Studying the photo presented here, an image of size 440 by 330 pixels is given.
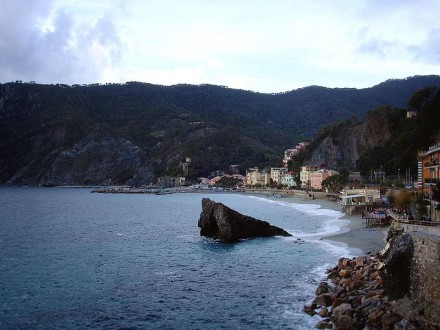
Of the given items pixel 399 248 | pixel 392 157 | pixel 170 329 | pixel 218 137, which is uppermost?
pixel 218 137

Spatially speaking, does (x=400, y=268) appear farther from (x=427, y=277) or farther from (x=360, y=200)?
(x=360, y=200)

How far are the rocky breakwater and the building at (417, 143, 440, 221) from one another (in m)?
11.7

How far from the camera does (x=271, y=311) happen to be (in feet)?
64.6

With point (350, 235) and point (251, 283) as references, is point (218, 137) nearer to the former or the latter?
point (350, 235)

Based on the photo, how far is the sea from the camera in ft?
62.2

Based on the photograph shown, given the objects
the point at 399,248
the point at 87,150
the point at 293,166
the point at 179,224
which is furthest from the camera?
the point at 87,150

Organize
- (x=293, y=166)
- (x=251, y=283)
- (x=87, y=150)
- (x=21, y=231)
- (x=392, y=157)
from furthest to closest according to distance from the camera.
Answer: (x=87, y=150) → (x=293, y=166) → (x=392, y=157) → (x=21, y=231) → (x=251, y=283)

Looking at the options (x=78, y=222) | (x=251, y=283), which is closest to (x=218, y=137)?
(x=78, y=222)

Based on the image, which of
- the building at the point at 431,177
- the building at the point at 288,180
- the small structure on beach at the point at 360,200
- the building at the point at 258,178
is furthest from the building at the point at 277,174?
the building at the point at 431,177

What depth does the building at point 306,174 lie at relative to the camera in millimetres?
120312

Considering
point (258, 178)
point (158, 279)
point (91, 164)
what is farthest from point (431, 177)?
point (91, 164)

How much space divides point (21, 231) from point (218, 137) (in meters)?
153

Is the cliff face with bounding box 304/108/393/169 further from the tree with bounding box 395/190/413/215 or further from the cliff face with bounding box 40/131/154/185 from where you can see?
the cliff face with bounding box 40/131/154/185

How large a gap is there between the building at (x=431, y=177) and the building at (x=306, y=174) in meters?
79.8
